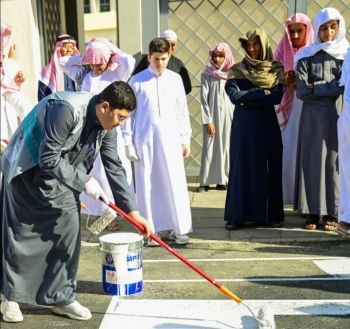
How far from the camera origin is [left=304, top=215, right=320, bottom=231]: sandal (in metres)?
6.47

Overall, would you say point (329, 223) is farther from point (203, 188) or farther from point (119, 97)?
point (119, 97)

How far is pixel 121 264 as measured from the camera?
4586 mm

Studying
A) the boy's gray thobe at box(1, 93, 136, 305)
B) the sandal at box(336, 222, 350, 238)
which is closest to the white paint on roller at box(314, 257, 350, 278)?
the sandal at box(336, 222, 350, 238)

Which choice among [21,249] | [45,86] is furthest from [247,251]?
[45,86]

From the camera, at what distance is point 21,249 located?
4.14 metres

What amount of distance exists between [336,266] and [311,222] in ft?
3.90

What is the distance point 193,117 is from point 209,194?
52.1 inches

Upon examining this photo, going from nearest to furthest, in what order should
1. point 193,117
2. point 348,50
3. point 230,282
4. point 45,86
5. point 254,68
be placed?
point 230,282 < point 348,50 < point 254,68 < point 45,86 < point 193,117

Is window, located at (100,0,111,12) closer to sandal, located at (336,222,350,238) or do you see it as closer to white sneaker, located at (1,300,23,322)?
sandal, located at (336,222,350,238)

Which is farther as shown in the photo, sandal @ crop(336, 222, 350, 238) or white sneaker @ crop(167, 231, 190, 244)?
white sneaker @ crop(167, 231, 190, 244)

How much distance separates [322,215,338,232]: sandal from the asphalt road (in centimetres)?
29

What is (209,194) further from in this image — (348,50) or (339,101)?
(348,50)

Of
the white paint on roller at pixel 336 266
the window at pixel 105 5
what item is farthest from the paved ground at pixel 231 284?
the window at pixel 105 5

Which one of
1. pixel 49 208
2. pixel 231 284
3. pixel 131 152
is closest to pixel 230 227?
pixel 131 152
